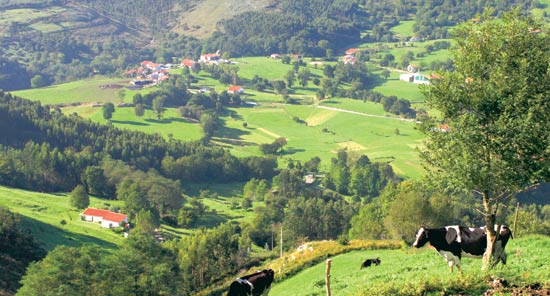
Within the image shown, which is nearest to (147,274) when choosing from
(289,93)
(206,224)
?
(206,224)

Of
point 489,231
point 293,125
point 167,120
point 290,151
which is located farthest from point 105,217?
point 293,125

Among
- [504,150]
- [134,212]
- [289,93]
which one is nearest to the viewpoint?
[504,150]

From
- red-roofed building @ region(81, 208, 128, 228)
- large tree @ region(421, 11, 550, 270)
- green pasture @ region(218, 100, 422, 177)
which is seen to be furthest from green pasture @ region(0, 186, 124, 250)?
large tree @ region(421, 11, 550, 270)

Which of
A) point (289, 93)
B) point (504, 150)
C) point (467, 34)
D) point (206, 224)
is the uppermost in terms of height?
point (467, 34)

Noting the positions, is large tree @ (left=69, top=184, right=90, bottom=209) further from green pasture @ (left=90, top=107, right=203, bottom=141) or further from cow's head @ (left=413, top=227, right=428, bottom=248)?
cow's head @ (left=413, top=227, right=428, bottom=248)

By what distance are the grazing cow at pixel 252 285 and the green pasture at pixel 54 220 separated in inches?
1932

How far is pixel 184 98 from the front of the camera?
563ft

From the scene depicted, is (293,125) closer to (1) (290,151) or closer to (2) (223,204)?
(1) (290,151)

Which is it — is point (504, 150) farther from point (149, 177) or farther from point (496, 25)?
point (149, 177)

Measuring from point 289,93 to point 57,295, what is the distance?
15167 centimetres

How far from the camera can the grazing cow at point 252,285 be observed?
22641mm

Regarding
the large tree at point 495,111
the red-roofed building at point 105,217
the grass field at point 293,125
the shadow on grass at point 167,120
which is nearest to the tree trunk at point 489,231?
the large tree at point 495,111

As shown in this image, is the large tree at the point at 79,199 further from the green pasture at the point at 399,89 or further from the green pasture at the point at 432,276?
the green pasture at the point at 399,89

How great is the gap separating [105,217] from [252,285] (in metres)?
64.1
